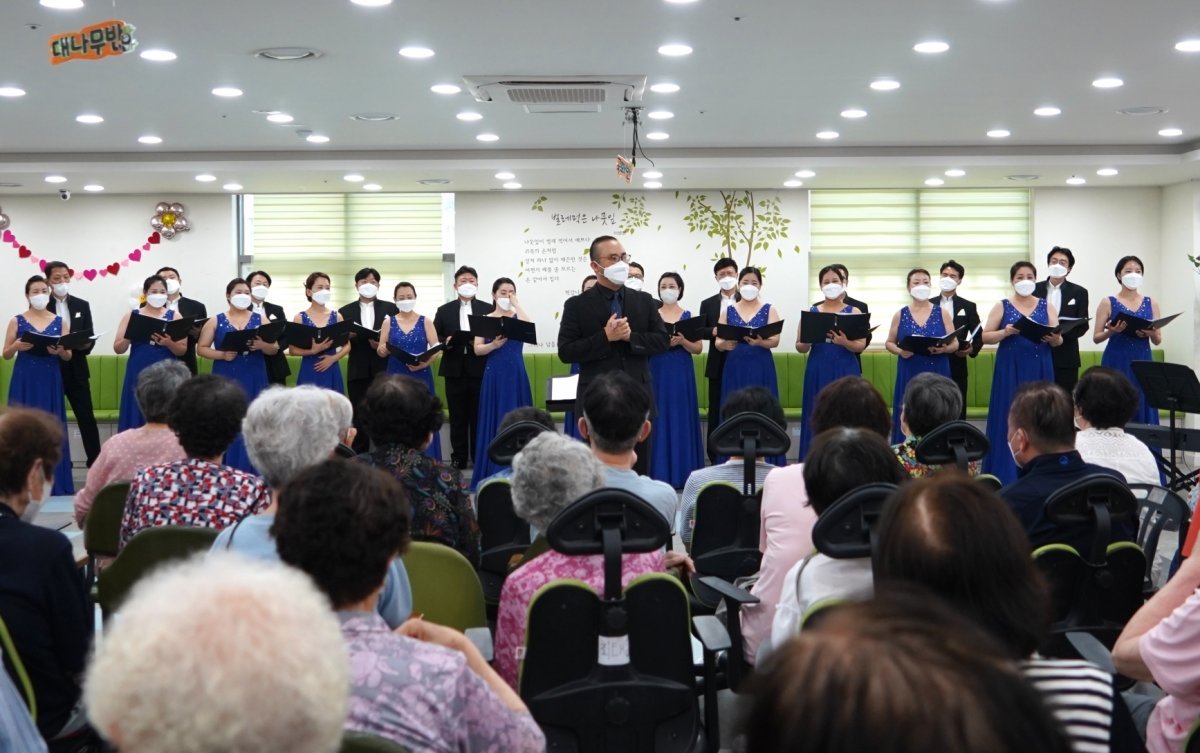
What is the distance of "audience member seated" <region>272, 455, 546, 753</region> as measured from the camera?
1547 mm

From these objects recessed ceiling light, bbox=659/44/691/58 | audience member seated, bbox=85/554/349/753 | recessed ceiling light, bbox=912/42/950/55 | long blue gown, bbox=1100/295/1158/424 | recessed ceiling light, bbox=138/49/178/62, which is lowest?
audience member seated, bbox=85/554/349/753

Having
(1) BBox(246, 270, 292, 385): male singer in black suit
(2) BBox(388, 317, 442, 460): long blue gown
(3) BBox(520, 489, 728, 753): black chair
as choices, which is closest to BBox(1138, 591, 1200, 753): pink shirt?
(3) BBox(520, 489, 728, 753): black chair

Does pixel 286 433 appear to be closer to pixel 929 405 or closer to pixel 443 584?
pixel 443 584

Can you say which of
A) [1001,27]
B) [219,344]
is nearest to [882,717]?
[1001,27]

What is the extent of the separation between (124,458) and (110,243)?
923 cm

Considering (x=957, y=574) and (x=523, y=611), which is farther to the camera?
(x=523, y=611)

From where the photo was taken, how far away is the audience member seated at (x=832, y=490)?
2271 mm

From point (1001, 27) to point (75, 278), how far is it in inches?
385

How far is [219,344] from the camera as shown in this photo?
8.64 m

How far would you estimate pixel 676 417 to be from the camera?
8164mm

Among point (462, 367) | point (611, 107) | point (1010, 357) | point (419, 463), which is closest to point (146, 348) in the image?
point (462, 367)

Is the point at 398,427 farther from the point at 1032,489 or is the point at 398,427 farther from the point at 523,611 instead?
the point at 1032,489

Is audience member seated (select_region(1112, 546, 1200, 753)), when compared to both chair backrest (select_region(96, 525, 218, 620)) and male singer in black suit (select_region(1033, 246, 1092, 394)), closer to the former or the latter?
chair backrest (select_region(96, 525, 218, 620))

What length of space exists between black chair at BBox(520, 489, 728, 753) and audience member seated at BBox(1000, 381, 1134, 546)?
1119 millimetres
